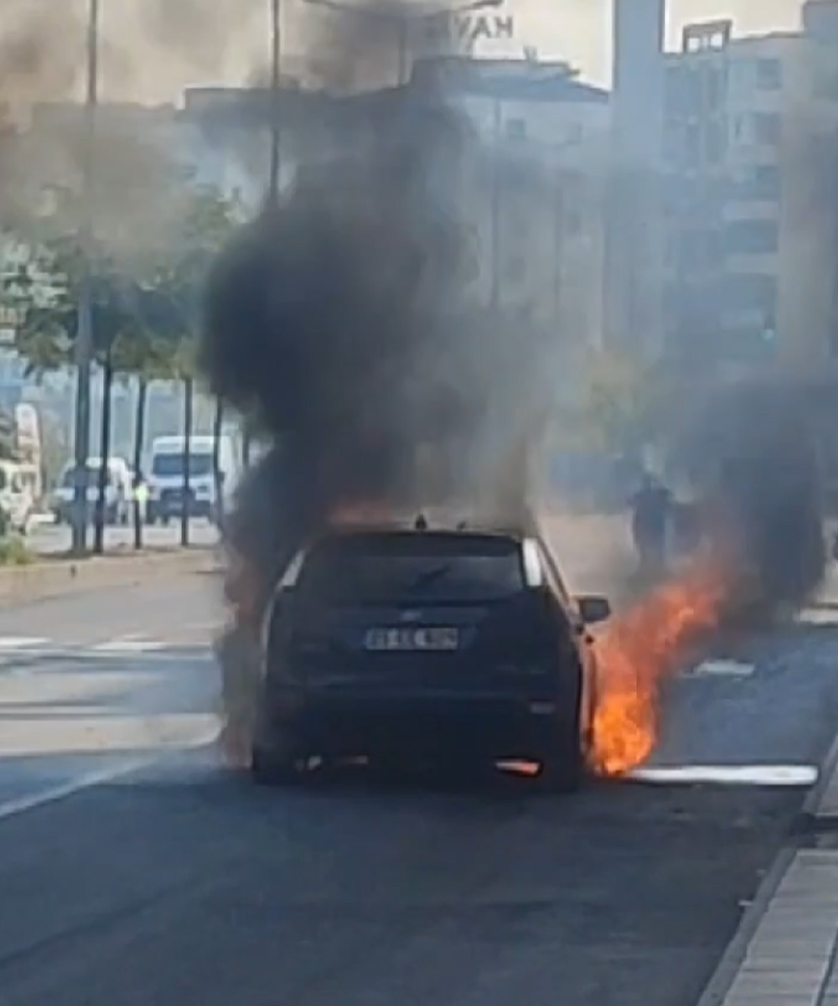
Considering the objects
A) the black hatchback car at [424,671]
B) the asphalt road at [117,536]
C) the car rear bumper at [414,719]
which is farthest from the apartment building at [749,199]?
the asphalt road at [117,536]

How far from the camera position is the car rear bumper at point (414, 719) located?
18484 millimetres

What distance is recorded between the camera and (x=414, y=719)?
727 inches

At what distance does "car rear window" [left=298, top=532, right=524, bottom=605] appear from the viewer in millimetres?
18875

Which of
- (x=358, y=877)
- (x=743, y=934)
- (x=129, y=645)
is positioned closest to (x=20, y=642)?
(x=129, y=645)

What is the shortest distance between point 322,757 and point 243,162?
8.53 m

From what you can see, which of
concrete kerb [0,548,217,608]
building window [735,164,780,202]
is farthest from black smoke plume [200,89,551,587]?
concrete kerb [0,548,217,608]

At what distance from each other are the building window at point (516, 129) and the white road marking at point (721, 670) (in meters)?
4.70

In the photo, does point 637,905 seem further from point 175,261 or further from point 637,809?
point 175,261

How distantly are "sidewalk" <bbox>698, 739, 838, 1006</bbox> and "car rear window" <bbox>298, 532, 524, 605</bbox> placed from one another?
339 cm

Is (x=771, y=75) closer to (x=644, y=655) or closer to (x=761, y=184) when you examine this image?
(x=761, y=184)

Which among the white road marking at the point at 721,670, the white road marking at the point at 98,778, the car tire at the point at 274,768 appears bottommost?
the white road marking at the point at 721,670

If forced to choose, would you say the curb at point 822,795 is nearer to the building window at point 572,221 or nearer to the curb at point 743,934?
the curb at point 743,934

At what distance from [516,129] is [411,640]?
13.2 m

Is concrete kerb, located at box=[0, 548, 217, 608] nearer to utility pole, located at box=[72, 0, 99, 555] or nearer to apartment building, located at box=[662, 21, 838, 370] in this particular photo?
utility pole, located at box=[72, 0, 99, 555]
